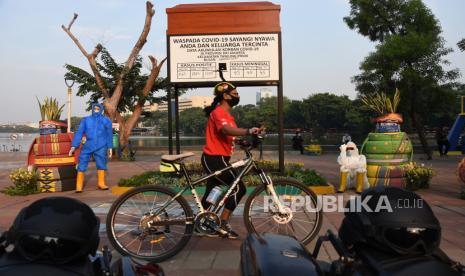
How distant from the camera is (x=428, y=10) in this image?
76.9 ft

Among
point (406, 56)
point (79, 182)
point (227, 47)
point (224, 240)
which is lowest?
point (224, 240)

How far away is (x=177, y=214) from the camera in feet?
14.3

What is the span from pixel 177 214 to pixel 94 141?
5.44 metres

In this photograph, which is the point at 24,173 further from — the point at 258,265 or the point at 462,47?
the point at 462,47

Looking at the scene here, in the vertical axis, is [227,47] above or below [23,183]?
above

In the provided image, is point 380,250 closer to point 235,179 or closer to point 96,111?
point 235,179

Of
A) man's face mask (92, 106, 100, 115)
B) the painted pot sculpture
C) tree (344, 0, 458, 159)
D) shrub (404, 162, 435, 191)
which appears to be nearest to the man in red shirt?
the painted pot sculpture

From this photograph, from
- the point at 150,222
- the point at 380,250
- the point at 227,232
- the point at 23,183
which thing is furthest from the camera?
the point at 23,183

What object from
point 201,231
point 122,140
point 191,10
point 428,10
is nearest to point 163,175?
point 191,10

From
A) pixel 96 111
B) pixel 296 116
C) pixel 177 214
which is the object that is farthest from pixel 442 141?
pixel 296 116

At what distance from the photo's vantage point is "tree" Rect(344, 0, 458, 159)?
856 inches

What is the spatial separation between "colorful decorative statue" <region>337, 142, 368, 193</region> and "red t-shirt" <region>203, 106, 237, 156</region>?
14.7 feet

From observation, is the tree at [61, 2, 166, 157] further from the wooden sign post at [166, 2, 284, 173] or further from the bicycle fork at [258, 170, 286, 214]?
the bicycle fork at [258, 170, 286, 214]

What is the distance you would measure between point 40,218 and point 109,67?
71.7 ft
